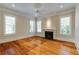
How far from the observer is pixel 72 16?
1.60 meters

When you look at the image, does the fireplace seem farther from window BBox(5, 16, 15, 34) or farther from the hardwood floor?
window BBox(5, 16, 15, 34)

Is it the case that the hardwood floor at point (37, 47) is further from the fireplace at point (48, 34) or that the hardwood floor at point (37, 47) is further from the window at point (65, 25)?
the window at point (65, 25)

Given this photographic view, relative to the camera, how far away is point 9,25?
5.47 ft

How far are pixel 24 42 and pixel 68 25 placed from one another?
1012mm

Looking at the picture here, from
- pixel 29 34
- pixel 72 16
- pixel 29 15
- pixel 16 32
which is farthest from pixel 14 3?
pixel 72 16

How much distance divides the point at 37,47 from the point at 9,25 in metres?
0.75

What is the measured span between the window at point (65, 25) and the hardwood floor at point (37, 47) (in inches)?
9.2

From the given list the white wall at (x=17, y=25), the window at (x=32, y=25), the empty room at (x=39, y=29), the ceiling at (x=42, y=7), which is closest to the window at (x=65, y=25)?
the empty room at (x=39, y=29)

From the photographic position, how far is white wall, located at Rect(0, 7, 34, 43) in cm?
159

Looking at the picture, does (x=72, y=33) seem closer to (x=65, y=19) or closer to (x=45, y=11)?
(x=65, y=19)

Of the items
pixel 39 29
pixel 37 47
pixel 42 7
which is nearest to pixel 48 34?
pixel 39 29

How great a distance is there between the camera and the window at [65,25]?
165 centimetres

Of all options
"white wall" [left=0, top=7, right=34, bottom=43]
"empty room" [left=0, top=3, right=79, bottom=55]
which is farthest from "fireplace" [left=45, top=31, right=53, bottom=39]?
"white wall" [left=0, top=7, right=34, bottom=43]
